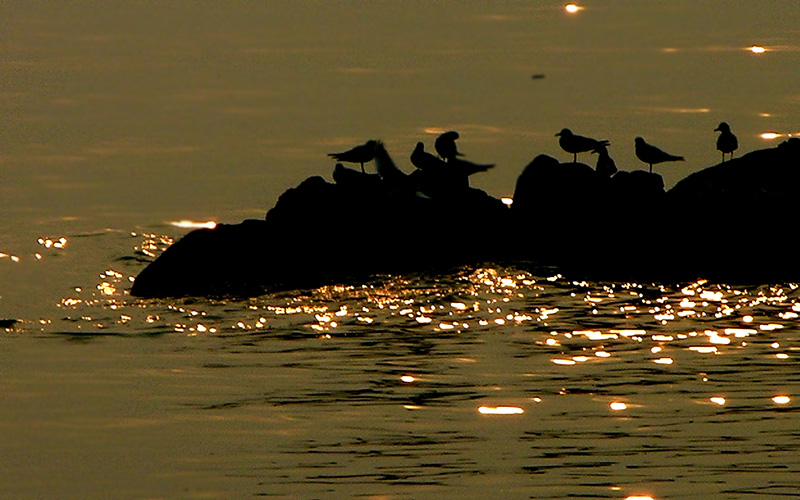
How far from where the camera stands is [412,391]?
63.6 feet

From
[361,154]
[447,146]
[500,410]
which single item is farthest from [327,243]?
[500,410]

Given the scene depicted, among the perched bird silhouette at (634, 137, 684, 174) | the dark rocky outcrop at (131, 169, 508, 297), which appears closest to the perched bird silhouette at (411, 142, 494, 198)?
the dark rocky outcrop at (131, 169, 508, 297)

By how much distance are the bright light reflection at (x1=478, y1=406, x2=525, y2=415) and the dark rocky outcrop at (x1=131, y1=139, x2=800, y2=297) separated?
6.11 metres

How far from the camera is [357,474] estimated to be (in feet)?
53.8

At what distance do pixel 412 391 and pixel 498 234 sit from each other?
6828 mm

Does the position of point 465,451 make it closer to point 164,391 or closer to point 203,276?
point 164,391

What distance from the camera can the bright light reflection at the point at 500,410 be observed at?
1856 cm

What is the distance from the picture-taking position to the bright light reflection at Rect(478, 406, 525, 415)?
18.6 m

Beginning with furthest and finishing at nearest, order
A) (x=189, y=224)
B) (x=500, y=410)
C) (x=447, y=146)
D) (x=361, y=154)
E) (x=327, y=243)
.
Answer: (x=189, y=224) < (x=447, y=146) < (x=361, y=154) < (x=327, y=243) < (x=500, y=410)

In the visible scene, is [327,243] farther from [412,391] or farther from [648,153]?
[648,153]

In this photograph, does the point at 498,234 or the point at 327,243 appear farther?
the point at 498,234

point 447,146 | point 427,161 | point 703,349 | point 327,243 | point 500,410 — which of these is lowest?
point 500,410

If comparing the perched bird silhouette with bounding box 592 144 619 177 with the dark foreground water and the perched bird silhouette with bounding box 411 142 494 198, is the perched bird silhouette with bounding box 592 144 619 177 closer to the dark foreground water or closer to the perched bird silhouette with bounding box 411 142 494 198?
the perched bird silhouette with bounding box 411 142 494 198

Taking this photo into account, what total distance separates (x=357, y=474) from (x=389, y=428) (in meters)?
1.62
